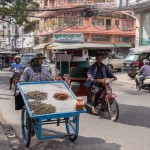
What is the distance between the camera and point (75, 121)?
6027mm

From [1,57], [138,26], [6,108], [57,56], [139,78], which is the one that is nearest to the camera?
[6,108]

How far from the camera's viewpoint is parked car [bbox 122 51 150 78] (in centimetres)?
2338

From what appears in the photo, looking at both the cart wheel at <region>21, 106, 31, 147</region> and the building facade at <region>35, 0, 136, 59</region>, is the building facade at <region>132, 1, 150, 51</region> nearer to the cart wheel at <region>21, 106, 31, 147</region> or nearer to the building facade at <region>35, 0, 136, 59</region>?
the cart wheel at <region>21, 106, 31, 147</region>

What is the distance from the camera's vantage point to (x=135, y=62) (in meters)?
23.4

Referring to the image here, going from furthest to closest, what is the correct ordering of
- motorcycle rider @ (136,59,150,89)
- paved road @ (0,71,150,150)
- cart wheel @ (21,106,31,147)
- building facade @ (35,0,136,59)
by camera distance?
building facade @ (35,0,136,59)
motorcycle rider @ (136,59,150,89)
paved road @ (0,71,150,150)
cart wheel @ (21,106,31,147)

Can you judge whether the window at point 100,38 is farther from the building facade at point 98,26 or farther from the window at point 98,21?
the window at point 98,21

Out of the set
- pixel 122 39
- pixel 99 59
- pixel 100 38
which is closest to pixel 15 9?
pixel 99 59

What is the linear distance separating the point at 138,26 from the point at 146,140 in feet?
75.1

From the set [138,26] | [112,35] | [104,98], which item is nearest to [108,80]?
[104,98]

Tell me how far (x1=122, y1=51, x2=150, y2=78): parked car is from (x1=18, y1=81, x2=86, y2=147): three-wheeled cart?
17151 millimetres

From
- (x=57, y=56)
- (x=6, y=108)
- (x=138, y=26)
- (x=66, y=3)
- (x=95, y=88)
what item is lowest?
(x=6, y=108)

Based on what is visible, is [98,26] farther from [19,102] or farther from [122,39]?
[19,102]

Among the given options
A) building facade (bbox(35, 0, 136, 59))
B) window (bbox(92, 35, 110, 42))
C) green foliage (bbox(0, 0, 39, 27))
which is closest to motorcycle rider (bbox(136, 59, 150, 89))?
green foliage (bbox(0, 0, 39, 27))

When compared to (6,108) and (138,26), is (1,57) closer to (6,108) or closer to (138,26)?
(138,26)
